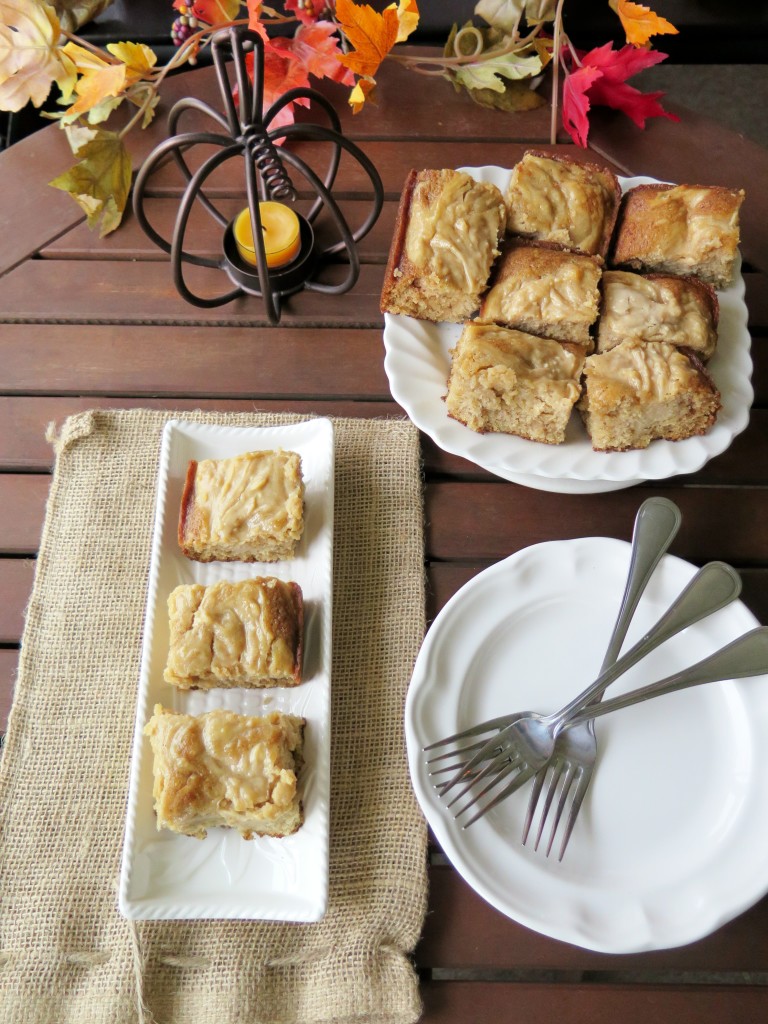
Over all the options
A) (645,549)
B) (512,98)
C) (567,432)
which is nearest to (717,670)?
(645,549)

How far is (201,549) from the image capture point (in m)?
1.36

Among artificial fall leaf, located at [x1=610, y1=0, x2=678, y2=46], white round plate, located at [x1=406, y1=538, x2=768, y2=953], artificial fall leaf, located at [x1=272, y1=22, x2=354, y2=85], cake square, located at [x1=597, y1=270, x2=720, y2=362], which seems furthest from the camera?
artificial fall leaf, located at [x1=272, y1=22, x2=354, y2=85]

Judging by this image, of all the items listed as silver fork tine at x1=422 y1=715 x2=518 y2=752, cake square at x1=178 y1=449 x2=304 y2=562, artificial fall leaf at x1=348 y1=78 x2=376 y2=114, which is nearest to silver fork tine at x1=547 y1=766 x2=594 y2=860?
silver fork tine at x1=422 y1=715 x2=518 y2=752

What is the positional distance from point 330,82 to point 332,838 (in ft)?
4.96

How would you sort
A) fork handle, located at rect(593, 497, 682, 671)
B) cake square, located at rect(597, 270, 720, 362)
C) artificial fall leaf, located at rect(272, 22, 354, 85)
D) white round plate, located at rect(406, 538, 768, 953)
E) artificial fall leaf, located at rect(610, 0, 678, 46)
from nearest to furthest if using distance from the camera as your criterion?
white round plate, located at rect(406, 538, 768, 953), fork handle, located at rect(593, 497, 682, 671), cake square, located at rect(597, 270, 720, 362), artificial fall leaf, located at rect(610, 0, 678, 46), artificial fall leaf, located at rect(272, 22, 354, 85)

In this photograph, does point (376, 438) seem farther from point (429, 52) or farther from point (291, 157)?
point (429, 52)

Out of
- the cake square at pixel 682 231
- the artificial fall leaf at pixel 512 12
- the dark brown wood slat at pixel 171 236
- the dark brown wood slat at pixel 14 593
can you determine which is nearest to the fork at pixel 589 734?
the cake square at pixel 682 231

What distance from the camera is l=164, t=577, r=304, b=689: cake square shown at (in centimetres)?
125

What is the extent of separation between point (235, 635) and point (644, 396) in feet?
2.47

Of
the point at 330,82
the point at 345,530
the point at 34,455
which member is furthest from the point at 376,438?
the point at 330,82

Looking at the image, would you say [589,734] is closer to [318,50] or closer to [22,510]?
[22,510]

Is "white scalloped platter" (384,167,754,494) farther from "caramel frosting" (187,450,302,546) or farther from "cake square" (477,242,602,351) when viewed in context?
"caramel frosting" (187,450,302,546)

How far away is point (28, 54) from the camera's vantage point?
157cm

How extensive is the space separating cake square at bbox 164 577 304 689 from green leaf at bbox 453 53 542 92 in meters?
1.13
